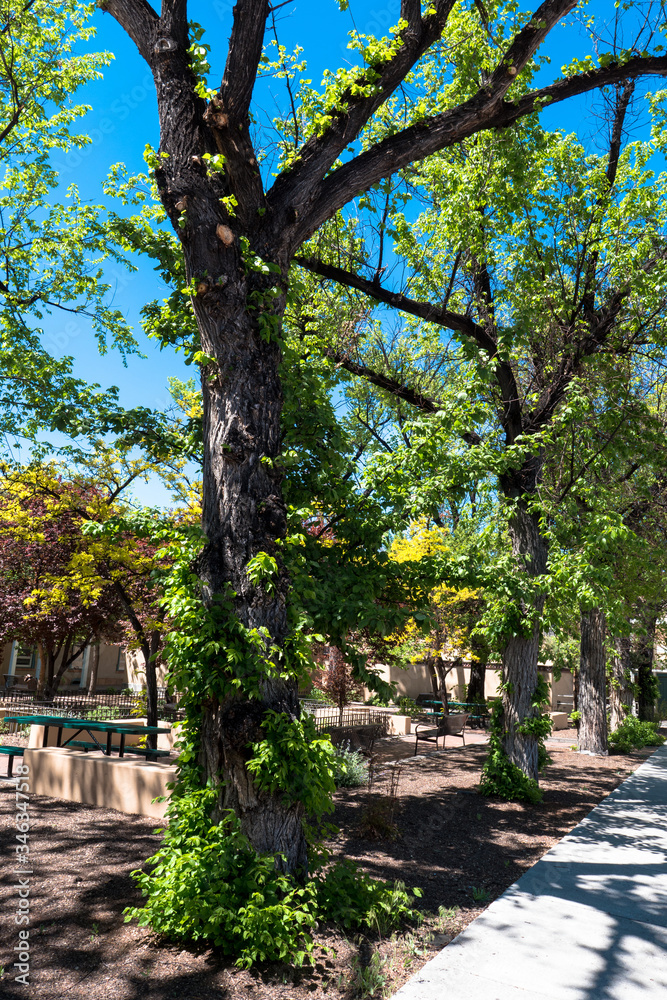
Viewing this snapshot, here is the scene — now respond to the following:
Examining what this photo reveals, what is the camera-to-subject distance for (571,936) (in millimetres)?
5004

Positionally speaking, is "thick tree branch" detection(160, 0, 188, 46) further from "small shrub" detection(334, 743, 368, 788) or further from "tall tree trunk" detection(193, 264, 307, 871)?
"small shrub" detection(334, 743, 368, 788)

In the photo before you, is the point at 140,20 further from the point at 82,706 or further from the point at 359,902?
the point at 82,706

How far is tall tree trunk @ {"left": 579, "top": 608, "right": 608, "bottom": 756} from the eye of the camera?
1566 cm

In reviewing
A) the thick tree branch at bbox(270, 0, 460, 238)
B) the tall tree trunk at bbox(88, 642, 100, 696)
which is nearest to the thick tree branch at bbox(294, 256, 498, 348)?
the thick tree branch at bbox(270, 0, 460, 238)

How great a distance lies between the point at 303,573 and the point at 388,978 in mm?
2882

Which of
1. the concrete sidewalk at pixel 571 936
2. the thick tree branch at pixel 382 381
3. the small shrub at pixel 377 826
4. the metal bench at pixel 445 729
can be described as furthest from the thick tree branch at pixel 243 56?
the metal bench at pixel 445 729

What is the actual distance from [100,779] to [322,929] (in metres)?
4.65

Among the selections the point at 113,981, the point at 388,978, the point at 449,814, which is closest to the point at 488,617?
the point at 449,814

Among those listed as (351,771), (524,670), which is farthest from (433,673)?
(524,670)

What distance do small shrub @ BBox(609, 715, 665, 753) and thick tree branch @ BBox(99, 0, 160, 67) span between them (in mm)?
18226

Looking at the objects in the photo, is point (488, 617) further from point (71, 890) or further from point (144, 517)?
point (71, 890)

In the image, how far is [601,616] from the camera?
613 inches

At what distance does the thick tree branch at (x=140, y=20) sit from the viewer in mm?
5852
